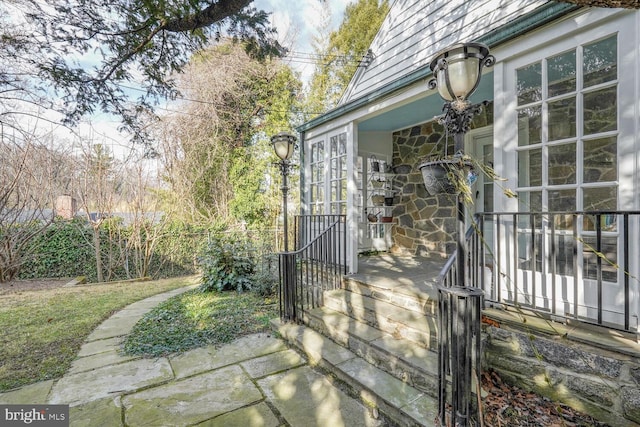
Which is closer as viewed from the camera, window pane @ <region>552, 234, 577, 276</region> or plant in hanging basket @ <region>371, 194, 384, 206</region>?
window pane @ <region>552, 234, 577, 276</region>

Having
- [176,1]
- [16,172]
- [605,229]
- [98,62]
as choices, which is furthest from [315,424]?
[16,172]

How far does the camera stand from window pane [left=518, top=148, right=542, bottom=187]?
2406mm

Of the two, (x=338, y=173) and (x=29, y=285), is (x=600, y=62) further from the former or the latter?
(x=29, y=285)

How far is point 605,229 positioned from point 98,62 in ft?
16.2

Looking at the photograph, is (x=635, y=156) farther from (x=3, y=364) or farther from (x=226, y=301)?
(x=3, y=364)

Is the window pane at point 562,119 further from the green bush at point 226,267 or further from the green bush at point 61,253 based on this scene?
the green bush at point 61,253

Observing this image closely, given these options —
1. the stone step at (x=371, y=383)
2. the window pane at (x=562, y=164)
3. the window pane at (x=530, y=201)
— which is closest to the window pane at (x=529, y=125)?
the window pane at (x=562, y=164)

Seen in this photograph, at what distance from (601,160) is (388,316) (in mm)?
2057

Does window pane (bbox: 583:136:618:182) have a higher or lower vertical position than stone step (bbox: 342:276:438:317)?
higher

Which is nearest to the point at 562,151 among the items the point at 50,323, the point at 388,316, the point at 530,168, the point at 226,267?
the point at 530,168

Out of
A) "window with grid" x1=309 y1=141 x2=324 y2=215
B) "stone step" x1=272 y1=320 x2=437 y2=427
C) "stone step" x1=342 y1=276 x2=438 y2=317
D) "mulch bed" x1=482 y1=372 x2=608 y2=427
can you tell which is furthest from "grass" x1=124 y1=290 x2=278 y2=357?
"mulch bed" x1=482 y1=372 x2=608 y2=427

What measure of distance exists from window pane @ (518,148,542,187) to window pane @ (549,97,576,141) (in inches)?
6.5

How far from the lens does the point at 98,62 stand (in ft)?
10.4

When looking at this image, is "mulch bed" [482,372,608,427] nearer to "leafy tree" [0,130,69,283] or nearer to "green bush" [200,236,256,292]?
"green bush" [200,236,256,292]
